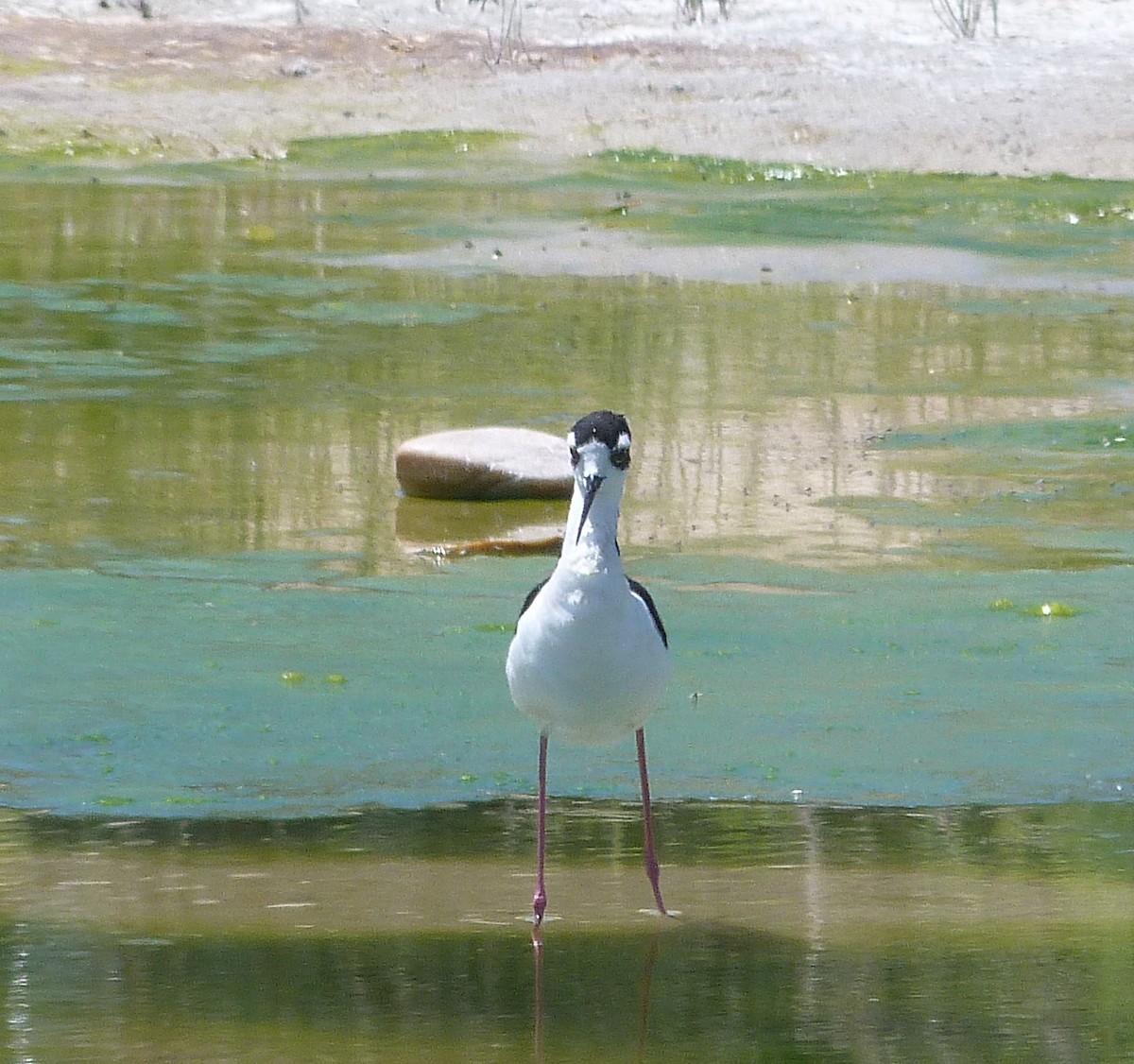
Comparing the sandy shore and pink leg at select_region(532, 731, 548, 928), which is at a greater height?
the sandy shore

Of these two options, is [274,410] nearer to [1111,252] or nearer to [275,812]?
[275,812]

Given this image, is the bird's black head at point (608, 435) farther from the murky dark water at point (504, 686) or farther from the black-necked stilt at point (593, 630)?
the murky dark water at point (504, 686)

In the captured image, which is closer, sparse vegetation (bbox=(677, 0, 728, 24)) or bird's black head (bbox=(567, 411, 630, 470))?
bird's black head (bbox=(567, 411, 630, 470))

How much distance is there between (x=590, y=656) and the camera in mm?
5598

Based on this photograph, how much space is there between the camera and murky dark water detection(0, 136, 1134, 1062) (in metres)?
5.09

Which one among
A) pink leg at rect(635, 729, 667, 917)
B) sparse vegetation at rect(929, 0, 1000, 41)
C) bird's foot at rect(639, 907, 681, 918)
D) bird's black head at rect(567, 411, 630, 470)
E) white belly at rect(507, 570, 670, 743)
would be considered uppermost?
sparse vegetation at rect(929, 0, 1000, 41)

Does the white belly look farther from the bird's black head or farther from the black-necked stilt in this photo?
the bird's black head

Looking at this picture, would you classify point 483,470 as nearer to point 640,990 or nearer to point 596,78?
point 640,990

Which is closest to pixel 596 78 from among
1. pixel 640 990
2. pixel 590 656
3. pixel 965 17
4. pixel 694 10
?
pixel 694 10

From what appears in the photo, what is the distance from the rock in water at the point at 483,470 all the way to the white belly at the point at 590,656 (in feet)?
15.0

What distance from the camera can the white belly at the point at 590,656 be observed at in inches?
219

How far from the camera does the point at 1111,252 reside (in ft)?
58.7

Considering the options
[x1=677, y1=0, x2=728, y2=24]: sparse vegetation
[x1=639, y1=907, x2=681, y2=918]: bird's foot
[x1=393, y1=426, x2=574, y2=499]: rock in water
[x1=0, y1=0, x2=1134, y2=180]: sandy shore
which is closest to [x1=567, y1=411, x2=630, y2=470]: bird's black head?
[x1=639, y1=907, x2=681, y2=918]: bird's foot

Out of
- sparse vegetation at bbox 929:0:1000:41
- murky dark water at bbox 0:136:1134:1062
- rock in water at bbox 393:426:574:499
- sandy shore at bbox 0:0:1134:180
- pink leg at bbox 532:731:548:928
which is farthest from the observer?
sparse vegetation at bbox 929:0:1000:41
